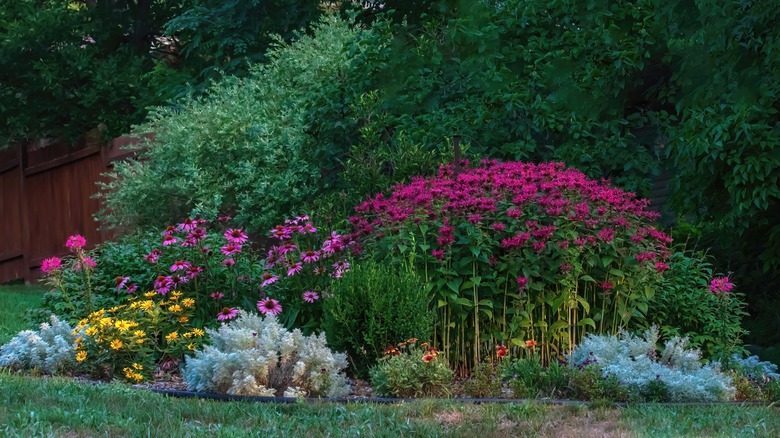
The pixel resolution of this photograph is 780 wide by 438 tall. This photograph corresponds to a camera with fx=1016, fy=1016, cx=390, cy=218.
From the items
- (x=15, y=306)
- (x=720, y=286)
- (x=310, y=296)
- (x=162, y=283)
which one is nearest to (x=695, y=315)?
(x=720, y=286)

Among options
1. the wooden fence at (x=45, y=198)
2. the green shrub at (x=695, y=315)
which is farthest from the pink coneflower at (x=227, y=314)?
the wooden fence at (x=45, y=198)

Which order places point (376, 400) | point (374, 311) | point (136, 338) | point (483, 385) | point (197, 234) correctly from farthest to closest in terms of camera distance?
point (197, 234) < point (136, 338) < point (374, 311) < point (483, 385) < point (376, 400)

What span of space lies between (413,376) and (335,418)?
0.89m

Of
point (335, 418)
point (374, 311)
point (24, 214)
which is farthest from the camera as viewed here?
point (24, 214)

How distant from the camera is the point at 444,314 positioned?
655 centimetres

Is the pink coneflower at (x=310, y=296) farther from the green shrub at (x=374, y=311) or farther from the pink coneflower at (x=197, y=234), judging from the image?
the pink coneflower at (x=197, y=234)

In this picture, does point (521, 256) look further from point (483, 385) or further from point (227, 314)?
point (227, 314)

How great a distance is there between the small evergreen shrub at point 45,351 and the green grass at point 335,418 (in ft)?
2.73

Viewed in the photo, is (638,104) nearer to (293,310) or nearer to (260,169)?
(260,169)

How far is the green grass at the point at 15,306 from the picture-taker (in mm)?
8609

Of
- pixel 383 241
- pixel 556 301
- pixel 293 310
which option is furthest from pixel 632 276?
pixel 293 310

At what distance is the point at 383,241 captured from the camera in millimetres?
6820

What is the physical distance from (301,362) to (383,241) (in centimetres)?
134

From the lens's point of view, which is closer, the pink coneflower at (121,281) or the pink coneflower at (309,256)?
the pink coneflower at (309,256)
